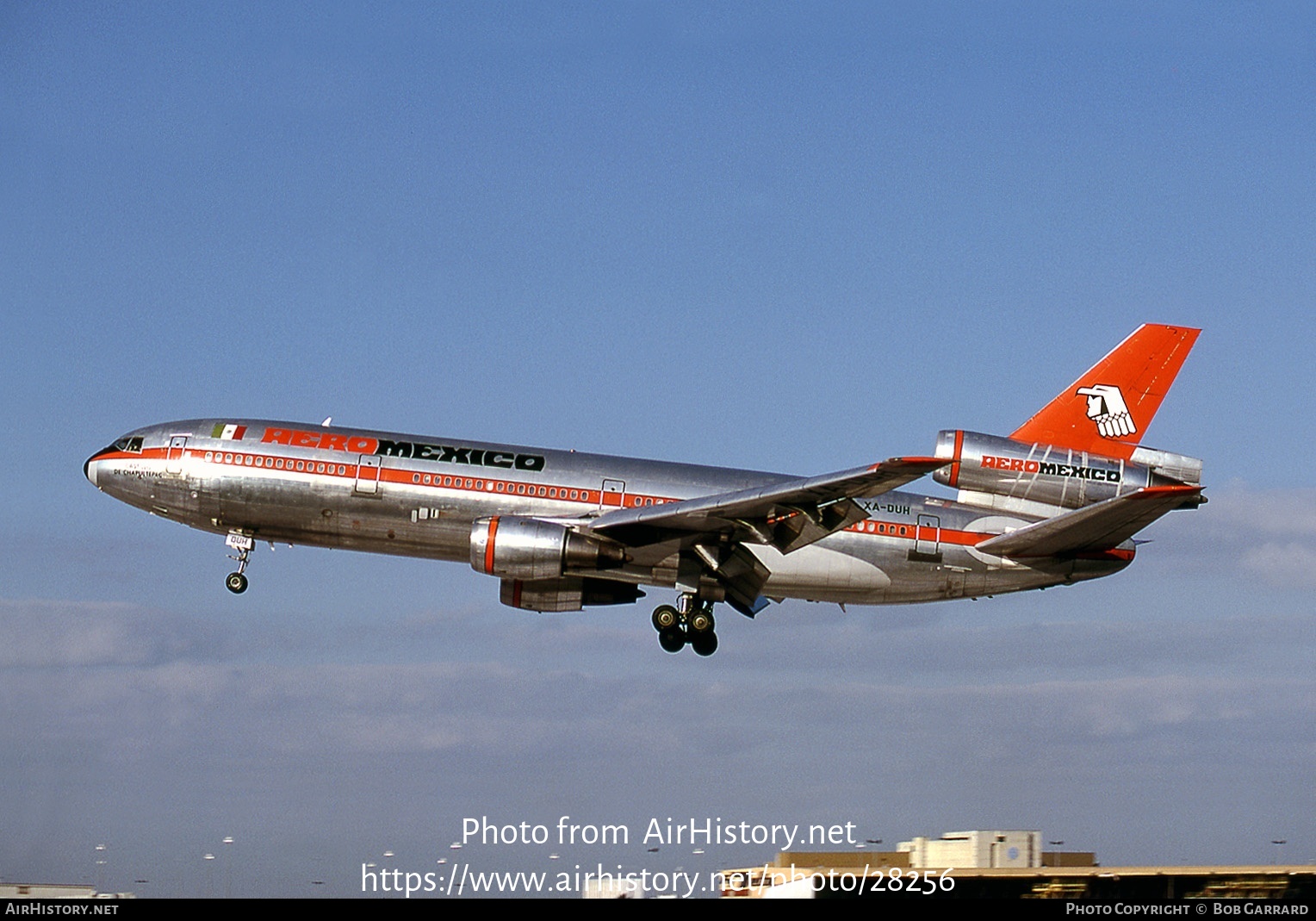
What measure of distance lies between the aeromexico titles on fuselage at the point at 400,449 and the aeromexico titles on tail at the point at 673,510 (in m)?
0.05

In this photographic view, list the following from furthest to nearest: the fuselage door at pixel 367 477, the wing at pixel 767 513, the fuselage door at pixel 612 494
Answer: the fuselage door at pixel 612 494 → the fuselage door at pixel 367 477 → the wing at pixel 767 513

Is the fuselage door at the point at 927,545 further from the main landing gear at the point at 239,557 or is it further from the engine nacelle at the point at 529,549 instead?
the main landing gear at the point at 239,557

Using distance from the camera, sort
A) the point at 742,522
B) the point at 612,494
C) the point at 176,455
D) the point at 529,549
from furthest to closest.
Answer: the point at 176,455 < the point at 612,494 < the point at 742,522 < the point at 529,549

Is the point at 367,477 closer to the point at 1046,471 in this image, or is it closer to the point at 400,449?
the point at 400,449

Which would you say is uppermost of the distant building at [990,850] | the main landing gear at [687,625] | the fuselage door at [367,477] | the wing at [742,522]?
the fuselage door at [367,477]

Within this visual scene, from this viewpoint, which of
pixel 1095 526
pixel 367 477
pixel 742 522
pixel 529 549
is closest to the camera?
pixel 1095 526

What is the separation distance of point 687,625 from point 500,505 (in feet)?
21.2

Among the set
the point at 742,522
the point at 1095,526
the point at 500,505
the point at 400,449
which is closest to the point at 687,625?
the point at 742,522

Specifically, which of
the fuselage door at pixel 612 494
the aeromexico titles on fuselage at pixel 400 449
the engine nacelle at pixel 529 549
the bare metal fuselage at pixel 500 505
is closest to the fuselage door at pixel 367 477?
the bare metal fuselage at pixel 500 505

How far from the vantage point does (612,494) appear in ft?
155

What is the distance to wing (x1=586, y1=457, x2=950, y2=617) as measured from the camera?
140 feet

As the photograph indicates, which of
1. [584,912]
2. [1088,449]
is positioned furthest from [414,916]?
[1088,449]

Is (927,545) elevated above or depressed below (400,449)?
below

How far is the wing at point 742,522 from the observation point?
4256 cm
